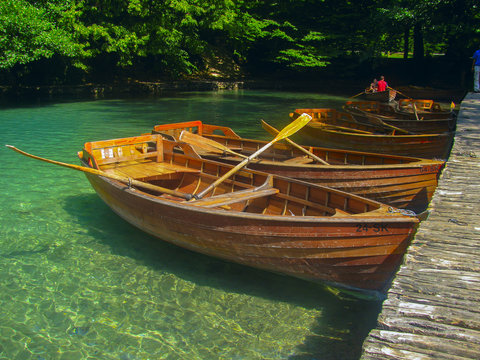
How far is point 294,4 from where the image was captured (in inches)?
1433

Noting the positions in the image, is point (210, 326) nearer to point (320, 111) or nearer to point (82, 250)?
point (82, 250)

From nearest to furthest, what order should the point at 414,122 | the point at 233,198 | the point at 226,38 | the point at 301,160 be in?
1. the point at 233,198
2. the point at 301,160
3. the point at 414,122
4. the point at 226,38

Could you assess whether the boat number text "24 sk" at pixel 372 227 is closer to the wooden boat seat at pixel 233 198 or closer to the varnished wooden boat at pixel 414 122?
the wooden boat seat at pixel 233 198

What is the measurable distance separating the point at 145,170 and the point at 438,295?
6.15 meters

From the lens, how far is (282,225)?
5.34 meters

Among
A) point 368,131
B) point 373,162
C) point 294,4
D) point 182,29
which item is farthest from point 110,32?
point 373,162

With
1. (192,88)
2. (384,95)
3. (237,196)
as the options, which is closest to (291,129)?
(237,196)

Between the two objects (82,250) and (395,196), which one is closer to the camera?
(82,250)

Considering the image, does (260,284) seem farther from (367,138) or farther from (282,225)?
(367,138)

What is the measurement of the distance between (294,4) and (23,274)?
3517cm

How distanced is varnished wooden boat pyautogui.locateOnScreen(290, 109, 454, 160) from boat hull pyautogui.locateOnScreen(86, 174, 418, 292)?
7.03 meters

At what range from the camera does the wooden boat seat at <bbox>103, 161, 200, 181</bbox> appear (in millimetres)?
8258

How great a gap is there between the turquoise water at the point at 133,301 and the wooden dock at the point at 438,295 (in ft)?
4.09

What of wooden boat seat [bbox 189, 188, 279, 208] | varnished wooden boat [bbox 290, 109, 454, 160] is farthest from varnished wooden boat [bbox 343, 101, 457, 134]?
wooden boat seat [bbox 189, 188, 279, 208]
